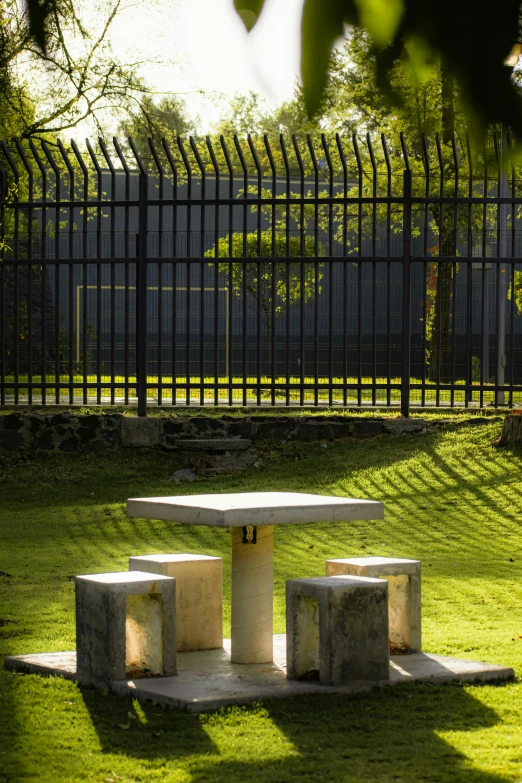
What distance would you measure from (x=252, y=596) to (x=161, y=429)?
6.95m

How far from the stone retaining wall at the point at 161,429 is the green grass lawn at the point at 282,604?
0.18 meters

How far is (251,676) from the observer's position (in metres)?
5.16

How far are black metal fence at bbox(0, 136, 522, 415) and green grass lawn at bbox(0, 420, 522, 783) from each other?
977 mm

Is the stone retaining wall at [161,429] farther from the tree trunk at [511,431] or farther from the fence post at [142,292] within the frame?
the tree trunk at [511,431]

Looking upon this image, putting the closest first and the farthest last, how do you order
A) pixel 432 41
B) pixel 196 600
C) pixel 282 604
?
pixel 432 41
pixel 196 600
pixel 282 604

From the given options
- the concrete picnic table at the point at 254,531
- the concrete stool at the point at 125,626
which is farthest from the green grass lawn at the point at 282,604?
the concrete picnic table at the point at 254,531

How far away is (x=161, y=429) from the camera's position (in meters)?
12.3

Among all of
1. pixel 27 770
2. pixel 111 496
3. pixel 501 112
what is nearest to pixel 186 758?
pixel 27 770

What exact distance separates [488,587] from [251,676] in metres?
2.70

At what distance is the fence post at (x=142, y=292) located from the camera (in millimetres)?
12383

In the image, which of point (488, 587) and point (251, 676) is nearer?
point (251, 676)

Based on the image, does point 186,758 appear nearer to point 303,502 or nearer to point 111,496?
point 303,502

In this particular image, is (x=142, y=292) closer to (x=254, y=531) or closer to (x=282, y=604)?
(x=282, y=604)

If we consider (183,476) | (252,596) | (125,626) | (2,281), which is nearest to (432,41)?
(125,626)
